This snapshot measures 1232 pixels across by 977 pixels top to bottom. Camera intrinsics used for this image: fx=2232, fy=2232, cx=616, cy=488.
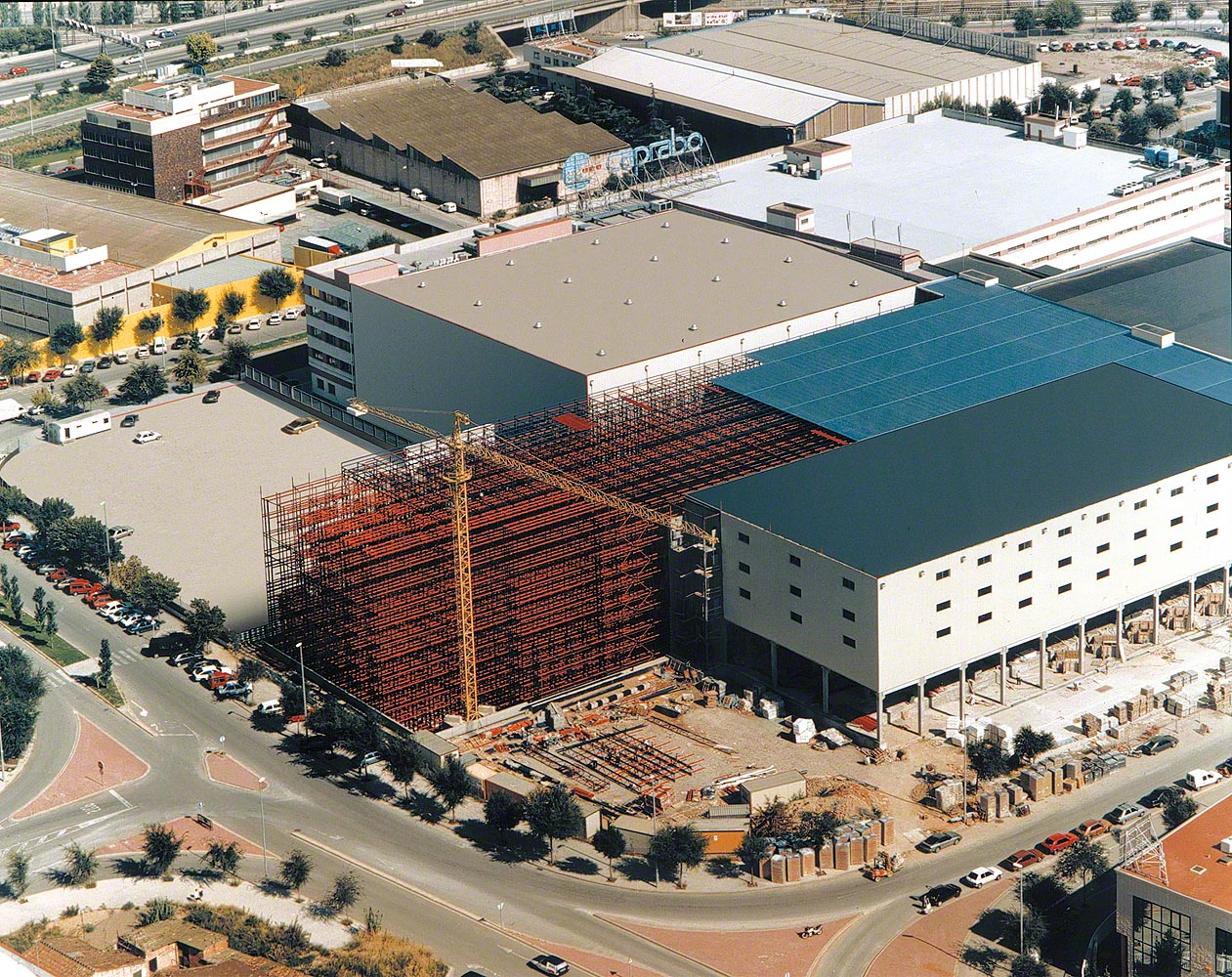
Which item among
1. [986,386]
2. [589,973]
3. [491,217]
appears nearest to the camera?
[589,973]

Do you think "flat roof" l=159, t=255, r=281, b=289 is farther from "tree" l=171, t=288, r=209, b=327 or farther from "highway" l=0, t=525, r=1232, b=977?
"highway" l=0, t=525, r=1232, b=977

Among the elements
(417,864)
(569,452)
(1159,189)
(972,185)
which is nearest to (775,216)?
(972,185)

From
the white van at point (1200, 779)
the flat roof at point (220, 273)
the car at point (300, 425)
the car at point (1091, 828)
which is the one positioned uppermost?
the flat roof at point (220, 273)

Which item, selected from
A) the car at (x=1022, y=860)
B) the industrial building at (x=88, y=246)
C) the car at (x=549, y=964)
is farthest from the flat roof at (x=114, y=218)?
the car at (x=1022, y=860)

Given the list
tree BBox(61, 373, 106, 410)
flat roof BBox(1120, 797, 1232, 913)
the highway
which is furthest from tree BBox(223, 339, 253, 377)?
flat roof BBox(1120, 797, 1232, 913)

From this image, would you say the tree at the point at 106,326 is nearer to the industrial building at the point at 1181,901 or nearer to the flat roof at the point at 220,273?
the flat roof at the point at 220,273

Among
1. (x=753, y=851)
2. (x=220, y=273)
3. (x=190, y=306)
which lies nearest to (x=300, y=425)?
(x=190, y=306)

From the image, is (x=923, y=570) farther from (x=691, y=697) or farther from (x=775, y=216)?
(x=775, y=216)
